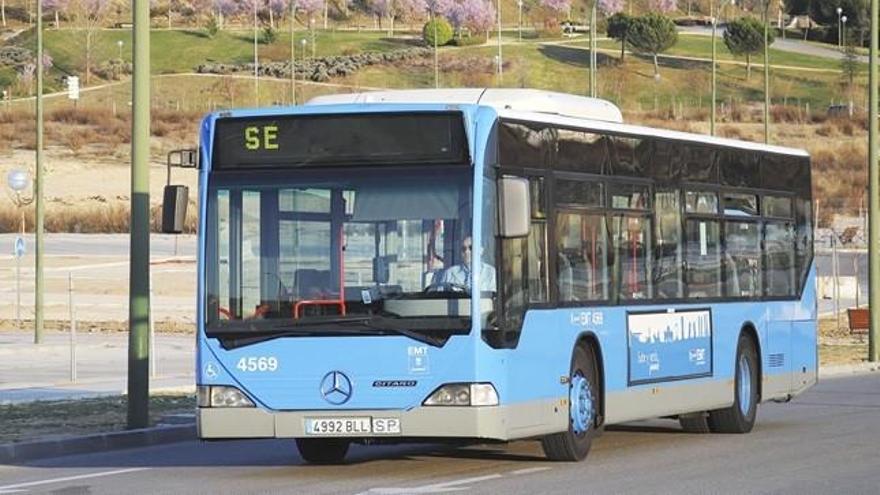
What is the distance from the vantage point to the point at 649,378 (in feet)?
64.2

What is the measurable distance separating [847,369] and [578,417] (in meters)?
18.4

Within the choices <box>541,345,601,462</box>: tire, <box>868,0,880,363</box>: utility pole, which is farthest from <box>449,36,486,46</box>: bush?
<box>541,345,601,462</box>: tire

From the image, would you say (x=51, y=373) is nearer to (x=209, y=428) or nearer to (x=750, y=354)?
(x=750, y=354)

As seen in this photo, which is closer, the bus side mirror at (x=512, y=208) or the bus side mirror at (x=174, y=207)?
the bus side mirror at (x=512, y=208)

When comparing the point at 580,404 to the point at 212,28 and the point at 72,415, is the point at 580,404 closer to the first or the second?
the point at 72,415

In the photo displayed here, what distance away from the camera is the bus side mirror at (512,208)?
53.9 ft

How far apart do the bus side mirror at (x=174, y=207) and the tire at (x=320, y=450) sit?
231 cm

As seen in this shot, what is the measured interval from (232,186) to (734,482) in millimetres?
4531

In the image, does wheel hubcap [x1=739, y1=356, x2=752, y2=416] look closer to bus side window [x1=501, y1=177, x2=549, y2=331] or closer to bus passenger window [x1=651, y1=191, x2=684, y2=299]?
bus passenger window [x1=651, y1=191, x2=684, y2=299]

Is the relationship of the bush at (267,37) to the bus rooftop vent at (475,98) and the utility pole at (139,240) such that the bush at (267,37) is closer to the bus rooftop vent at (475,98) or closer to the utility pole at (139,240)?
the utility pole at (139,240)

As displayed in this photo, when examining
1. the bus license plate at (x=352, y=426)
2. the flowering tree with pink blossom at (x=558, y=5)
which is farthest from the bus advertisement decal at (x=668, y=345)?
the flowering tree with pink blossom at (x=558, y=5)

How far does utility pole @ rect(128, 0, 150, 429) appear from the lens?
21.4m

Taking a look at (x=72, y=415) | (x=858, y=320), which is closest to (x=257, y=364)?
(x=72, y=415)

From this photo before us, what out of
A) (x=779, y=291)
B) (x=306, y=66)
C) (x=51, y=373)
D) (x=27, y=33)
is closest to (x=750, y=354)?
(x=779, y=291)
